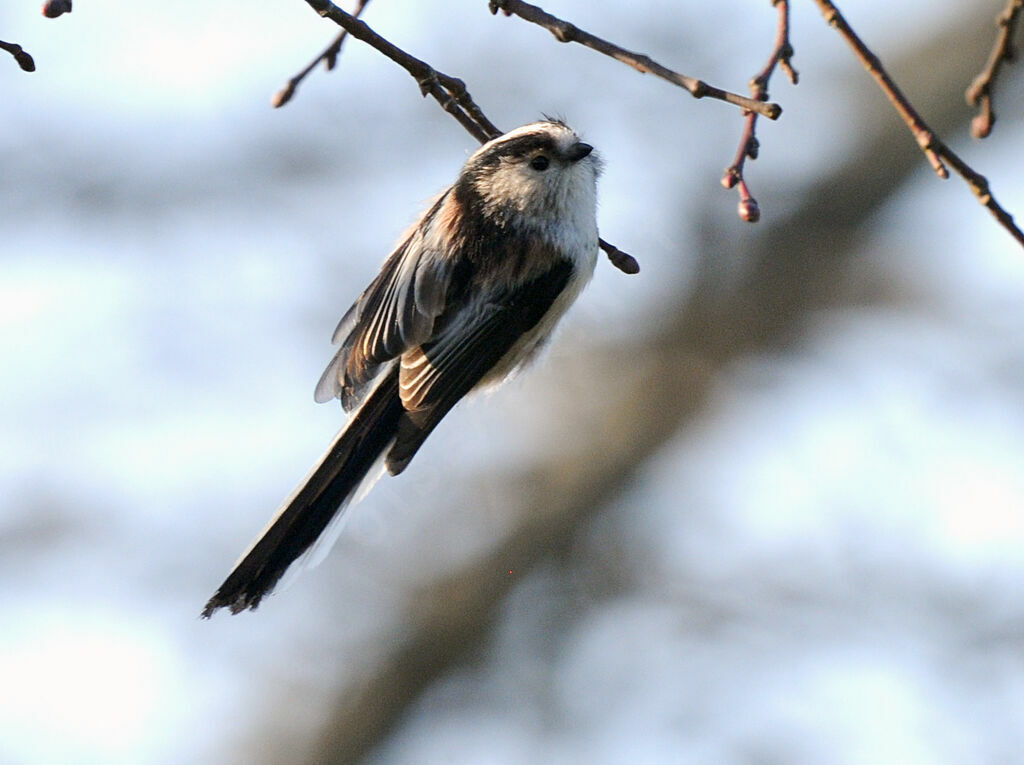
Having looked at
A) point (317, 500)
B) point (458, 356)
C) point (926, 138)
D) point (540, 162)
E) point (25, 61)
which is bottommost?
point (317, 500)

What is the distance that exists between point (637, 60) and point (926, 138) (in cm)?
37

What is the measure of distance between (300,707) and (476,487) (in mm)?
1077

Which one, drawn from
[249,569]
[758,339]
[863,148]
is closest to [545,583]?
[758,339]

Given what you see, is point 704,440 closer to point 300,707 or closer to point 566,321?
point 300,707

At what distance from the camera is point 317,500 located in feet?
7.74

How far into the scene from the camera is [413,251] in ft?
8.30

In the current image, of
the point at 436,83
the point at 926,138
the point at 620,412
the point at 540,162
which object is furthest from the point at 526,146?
the point at 620,412

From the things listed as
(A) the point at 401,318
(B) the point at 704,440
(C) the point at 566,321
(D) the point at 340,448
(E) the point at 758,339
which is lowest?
(D) the point at 340,448

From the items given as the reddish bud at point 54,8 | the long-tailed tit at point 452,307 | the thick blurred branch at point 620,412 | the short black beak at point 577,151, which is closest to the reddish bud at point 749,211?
the long-tailed tit at point 452,307

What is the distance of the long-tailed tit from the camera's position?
7.82ft

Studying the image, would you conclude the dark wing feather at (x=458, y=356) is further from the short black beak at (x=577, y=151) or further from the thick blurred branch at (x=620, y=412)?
the thick blurred branch at (x=620, y=412)

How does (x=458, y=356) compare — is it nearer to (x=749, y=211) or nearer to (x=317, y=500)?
(x=317, y=500)

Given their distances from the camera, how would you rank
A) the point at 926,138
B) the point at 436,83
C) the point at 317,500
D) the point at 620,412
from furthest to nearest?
the point at 620,412 → the point at 317,500 → the point at 436,83 → the point at 926,138

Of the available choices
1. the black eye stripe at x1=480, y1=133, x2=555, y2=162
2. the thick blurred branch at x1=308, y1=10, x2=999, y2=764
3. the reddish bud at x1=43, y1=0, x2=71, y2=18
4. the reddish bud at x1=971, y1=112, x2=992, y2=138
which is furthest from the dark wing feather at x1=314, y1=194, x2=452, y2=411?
the thick blurred branch at x1=308, y1=10, x2=999, y2=764
